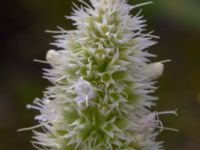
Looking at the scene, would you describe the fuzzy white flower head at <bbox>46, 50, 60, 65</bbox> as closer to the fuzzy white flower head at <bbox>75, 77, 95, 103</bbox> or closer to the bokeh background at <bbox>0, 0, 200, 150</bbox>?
the fuzzy white flower head at <bbox>75, 77, 95, 103</bbox>

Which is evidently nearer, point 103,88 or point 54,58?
point 103,88

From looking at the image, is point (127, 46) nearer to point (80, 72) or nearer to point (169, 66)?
point (80, 72)

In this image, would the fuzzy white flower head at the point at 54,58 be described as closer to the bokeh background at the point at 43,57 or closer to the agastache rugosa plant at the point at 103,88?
the agastache rugosa plant at the point at 103,88

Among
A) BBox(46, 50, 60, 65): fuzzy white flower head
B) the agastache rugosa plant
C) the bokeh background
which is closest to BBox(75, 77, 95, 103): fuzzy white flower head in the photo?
the agastache rugosa plant

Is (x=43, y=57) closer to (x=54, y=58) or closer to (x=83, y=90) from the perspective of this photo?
(x=54, y=58)

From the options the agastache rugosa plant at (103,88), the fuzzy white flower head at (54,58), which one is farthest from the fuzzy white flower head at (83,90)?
the fuzzy white flower head at (54,58)

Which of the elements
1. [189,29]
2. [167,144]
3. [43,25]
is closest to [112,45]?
[167,144]

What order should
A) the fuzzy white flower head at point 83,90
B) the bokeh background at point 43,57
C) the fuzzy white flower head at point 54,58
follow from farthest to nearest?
the bokeh background at point 43,57 → the fuzzy white flower head at point 54,58 → the fuzzy white flower head at point 83,90

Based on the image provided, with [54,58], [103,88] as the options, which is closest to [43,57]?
[54,58]
